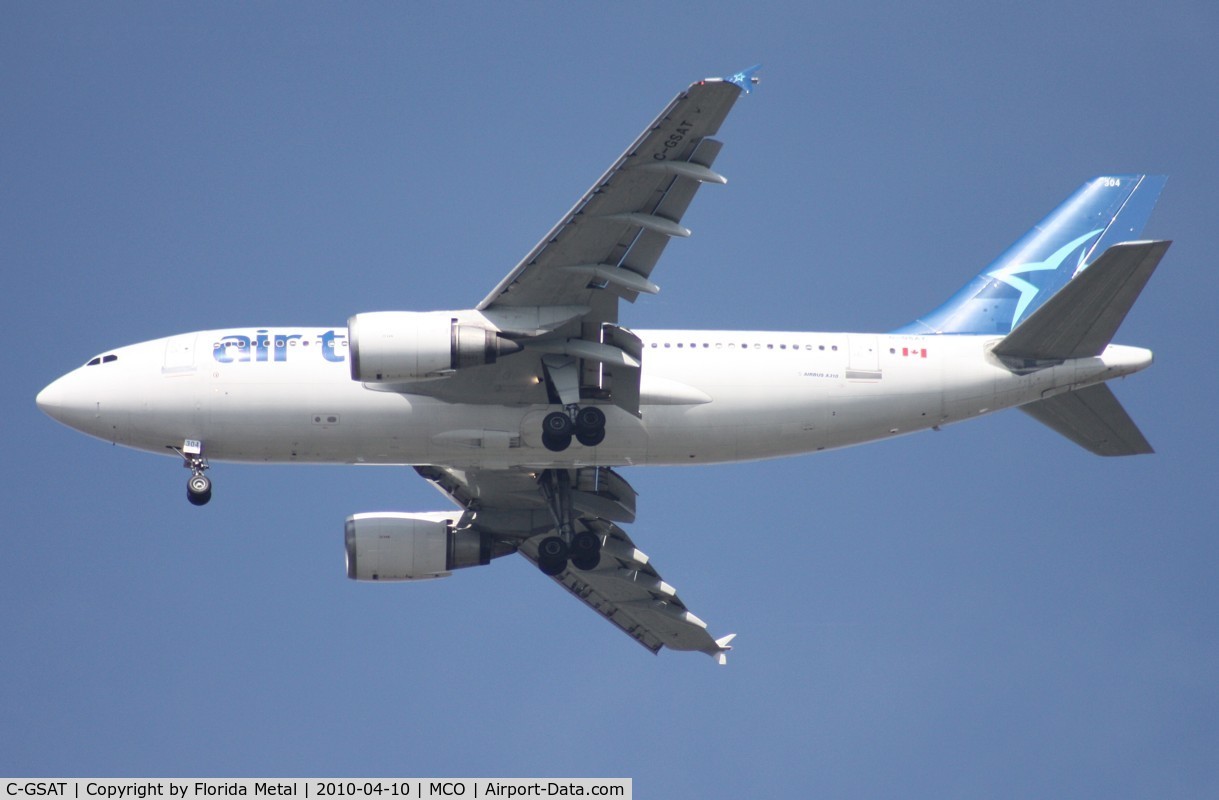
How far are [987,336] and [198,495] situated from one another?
2016cm

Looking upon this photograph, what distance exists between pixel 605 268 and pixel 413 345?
4716 millimetres

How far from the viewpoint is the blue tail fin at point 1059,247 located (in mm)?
47406

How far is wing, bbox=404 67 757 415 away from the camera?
3812cm

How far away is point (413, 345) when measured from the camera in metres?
40.6

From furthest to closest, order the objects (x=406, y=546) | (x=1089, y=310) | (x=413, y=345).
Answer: (x=406, y=546)
(x=1089, y=310)
(x=413, y=345)

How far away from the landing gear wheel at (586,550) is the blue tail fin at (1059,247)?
10.4 metres

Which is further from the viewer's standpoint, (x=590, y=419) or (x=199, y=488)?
(x=199, y=488)

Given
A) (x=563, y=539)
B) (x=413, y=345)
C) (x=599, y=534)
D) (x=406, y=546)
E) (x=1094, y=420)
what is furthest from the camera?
(x=599, y=534)

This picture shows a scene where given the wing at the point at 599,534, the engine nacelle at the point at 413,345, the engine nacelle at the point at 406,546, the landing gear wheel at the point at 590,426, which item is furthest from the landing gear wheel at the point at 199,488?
the landing gear wheel at the point at 590,426

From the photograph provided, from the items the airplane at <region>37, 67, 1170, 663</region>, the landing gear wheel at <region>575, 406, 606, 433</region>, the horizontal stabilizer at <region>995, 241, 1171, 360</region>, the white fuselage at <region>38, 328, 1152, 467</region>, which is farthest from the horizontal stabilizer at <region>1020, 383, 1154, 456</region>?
the landing gear wheel at <region>575, 406, 606, 433</region>

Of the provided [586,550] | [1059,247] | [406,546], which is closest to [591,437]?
[586,550]

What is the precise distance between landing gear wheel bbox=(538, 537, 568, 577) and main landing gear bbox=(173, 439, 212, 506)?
8.95m

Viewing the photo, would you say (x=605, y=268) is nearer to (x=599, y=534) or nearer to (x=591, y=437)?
(x=591, y=437)

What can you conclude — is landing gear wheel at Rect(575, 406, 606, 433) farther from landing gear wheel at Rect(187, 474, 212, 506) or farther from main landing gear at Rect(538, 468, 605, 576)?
landing gear wheel at Rect(187, 474, 212, 506)
